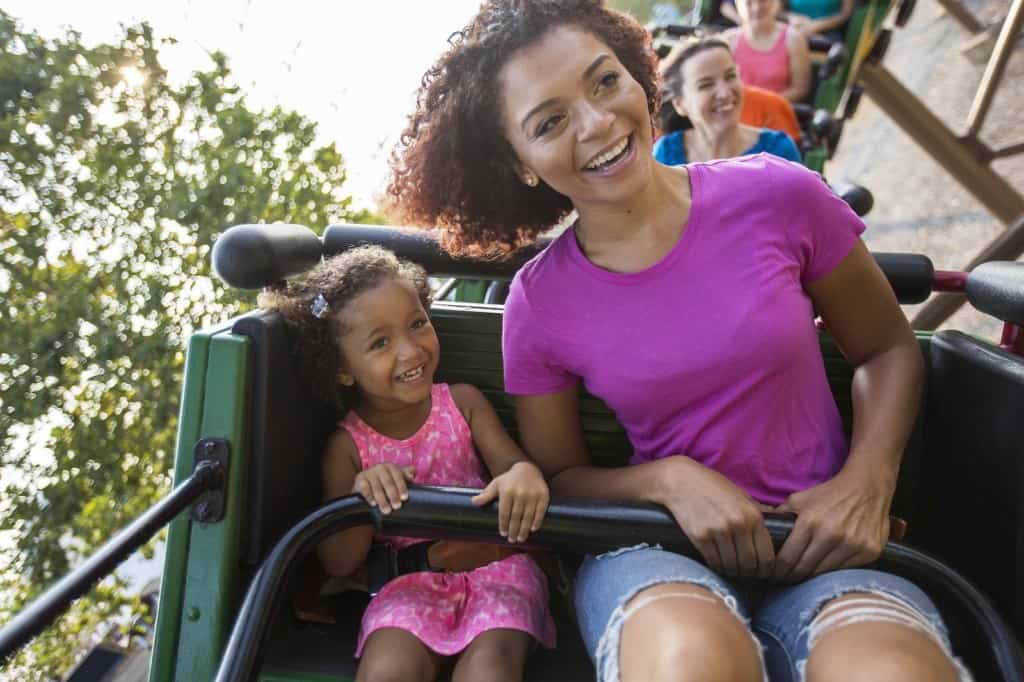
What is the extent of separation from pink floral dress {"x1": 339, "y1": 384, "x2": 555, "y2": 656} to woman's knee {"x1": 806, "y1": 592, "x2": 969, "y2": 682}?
422 millimetres

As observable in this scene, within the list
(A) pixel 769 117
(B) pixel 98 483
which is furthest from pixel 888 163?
(B) pixel 98 483

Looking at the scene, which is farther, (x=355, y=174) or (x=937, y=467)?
(x=355, y=174)

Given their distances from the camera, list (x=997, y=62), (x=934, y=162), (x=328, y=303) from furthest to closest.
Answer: (x=934, y=162) < (x=997, y=62) < (x=328, y=303)

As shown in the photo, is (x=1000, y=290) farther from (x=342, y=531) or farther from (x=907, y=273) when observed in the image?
(x=342, y=531)

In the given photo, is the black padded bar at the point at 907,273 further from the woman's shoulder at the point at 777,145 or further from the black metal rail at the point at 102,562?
the woman's shoulder at the point at 777,145

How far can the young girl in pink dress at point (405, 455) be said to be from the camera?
1.16 m

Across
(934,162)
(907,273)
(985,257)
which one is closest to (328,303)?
(907,273)

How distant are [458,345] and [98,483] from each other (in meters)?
2.51

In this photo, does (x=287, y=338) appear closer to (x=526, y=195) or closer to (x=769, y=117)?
(x=526, y=195)

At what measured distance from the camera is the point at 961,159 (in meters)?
3.43

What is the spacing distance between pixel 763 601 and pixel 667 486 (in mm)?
184

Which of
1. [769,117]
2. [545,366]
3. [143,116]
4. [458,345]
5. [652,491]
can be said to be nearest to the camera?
[652,491]

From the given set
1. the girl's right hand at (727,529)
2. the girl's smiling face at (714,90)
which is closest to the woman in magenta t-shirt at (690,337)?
the girl's right hand at (727,529)

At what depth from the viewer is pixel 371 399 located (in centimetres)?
143
